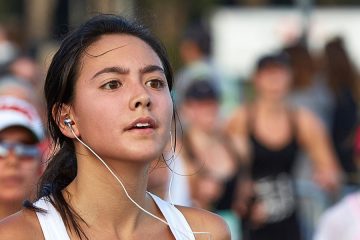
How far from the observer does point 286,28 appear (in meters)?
18.5

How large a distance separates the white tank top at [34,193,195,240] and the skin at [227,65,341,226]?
4693mm

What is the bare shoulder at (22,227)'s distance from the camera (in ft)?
13.4

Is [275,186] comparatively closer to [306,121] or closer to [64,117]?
[306,121]

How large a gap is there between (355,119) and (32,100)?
319 cm

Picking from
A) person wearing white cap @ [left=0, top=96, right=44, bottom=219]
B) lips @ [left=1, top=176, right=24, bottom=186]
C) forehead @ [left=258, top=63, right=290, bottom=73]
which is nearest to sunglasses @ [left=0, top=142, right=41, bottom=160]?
person wearing white cap @ [left=0, top=96, right=44, bottom=219]

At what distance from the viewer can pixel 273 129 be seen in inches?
376

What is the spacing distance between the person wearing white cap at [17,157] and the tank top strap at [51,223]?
1.74 metres

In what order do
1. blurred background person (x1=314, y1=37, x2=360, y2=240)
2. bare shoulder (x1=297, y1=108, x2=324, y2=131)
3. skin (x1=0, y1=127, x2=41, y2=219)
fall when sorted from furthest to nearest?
1. blurred background person (x1=314, y1=37, x2=360, y2=240)
2. bare shoulder (x1=297, y1=108, x2=324, y2=131)
3. skin (x1=0, y1=127, x2=41, y2=219)

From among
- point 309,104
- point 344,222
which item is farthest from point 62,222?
point 309,104

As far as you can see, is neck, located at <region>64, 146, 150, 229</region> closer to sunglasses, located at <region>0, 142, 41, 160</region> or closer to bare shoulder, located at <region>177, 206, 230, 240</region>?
bare shoulder, located at <region>177, 206, 230, 240</region>

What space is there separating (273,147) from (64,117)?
518 cm

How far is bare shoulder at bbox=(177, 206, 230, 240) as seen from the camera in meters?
4.62

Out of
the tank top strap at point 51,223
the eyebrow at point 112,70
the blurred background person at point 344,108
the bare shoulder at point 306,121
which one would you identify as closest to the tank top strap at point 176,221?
the tank top strap at point 51,223

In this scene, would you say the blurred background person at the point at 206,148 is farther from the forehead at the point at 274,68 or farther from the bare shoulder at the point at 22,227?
the bare shoulder at the point at 22,227
